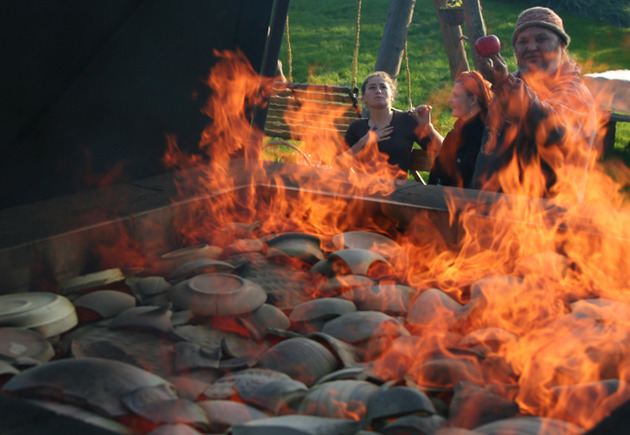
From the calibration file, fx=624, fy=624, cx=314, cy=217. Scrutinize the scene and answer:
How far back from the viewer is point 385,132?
4699mm

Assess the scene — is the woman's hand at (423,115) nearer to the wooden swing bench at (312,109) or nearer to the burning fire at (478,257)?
the burning fire at (478,257)

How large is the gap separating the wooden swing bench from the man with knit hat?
280 cm

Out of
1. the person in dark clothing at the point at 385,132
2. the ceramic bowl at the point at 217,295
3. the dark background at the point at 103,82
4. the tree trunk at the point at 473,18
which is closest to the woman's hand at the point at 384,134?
the person in dark clothing at the point at 385,132

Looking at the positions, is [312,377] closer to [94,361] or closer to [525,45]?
[94,361]

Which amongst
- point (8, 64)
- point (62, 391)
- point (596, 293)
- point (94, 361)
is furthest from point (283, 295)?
point (8, 64)

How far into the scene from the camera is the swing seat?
645 cm

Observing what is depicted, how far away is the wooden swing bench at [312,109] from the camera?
21.1 feet

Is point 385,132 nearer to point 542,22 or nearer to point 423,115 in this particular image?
point 423,115

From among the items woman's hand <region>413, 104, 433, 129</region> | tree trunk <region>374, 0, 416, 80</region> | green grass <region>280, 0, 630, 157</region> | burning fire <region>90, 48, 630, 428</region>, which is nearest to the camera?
burning fire <region>90, 48, 630, 428</region>

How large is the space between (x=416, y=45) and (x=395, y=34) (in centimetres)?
773

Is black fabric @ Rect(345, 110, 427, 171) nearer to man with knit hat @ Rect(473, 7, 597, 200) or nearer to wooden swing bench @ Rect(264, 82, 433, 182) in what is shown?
man with knit hat @ Rect(473, 7, 597, 200)

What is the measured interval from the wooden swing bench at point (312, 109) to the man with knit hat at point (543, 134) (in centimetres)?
280

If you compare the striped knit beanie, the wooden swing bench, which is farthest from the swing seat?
the striped knit beanie

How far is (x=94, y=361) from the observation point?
185 cm
